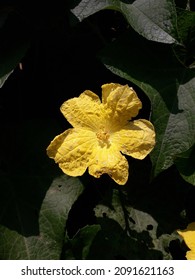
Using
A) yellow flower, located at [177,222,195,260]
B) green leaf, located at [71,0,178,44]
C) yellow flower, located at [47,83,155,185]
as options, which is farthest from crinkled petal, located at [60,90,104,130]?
yellow flower, located at [177,222,195,260]

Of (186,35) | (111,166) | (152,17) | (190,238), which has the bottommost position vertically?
(190,238)

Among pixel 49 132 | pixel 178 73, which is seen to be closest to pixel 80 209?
pixel 49 132

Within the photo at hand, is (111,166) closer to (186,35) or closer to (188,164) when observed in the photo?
(188,164)

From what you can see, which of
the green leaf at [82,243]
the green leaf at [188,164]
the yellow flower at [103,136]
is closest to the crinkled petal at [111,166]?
the yellow flower at [103,136]

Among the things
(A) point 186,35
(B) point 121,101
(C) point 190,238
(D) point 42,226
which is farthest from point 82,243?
(A) point 186,35

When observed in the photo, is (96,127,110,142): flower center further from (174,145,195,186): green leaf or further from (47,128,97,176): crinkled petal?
(174,145,195,186): green leaf

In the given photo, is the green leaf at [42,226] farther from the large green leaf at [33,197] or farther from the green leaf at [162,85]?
the green leaf at [162,85]
